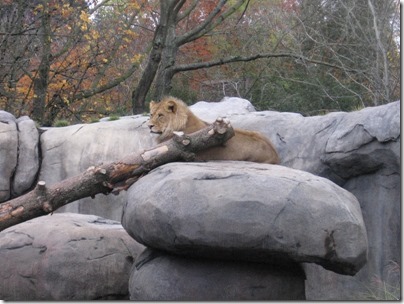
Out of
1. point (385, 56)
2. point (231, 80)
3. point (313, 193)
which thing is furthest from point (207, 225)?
point (231, 80)

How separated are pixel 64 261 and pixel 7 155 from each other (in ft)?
11.0

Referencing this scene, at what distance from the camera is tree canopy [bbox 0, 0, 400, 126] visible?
599 inches

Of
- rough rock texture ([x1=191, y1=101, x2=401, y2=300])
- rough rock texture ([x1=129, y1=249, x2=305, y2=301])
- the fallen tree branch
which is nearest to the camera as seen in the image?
rough rock texture ([x1=129, y1=249, x2=305, y2=301])

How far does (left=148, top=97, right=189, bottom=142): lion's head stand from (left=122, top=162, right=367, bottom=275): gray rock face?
1636 millimetres

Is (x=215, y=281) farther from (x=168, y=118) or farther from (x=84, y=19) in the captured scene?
(x=84, y=19)

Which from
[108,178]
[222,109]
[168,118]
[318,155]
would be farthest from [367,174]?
[108,178]

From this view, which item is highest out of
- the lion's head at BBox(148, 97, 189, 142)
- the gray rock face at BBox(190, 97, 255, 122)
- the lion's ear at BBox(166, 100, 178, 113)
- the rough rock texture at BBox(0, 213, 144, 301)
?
the lion's ear at BBox(166, 100, 178, 113)

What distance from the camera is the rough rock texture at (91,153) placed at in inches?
428

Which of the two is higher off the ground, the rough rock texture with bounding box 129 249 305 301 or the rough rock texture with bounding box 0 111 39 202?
the rough rock texture with bounding box 0 111 39 202

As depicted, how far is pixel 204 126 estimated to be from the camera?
8398mm

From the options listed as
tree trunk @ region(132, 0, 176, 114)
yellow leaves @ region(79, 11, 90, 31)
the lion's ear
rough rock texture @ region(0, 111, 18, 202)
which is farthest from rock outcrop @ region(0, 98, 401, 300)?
yellow leaves @ region(79, 11, 90, 31)

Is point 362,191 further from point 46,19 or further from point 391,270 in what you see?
point 46,19

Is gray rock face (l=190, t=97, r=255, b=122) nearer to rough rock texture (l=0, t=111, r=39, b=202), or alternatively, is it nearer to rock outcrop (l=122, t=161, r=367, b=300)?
rough rock texture (l=0, t=111, r=39, b=202)

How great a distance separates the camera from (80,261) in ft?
25.6
